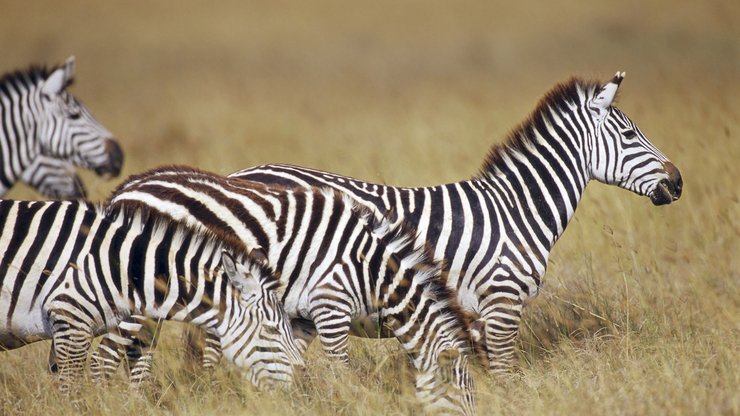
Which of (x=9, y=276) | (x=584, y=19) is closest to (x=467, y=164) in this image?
(x=9, y=276)

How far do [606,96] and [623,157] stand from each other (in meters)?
0.45

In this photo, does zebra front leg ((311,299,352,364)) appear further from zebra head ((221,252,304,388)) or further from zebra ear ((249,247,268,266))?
zebra ear ((249,247,268,266))

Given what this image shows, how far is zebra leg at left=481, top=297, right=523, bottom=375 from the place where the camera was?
5.73 meters

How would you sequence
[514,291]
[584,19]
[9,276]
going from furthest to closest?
[584,19] < [514,291] < [9,276]

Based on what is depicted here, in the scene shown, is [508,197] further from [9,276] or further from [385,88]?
[385,88]

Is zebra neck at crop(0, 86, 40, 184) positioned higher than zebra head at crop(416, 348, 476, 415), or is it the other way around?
zebra neck at crop(0, 86, 40, 184)

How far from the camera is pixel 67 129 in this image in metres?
9.43

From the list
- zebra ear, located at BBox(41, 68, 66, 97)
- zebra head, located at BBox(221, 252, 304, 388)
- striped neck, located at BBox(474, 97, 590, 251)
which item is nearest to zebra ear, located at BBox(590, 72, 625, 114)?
striped neck, located at BBox(474, 97, 590, 251)

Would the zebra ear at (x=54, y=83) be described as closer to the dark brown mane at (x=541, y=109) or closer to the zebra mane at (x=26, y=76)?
the zebra mane at (x=26, y=76)

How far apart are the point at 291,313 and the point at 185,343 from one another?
1.26 meters

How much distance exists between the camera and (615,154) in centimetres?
621

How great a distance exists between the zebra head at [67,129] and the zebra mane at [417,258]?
15.5 feet

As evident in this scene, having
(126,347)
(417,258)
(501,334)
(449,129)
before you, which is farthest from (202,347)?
A: (449,129)

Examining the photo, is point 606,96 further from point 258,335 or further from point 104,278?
point 104,278
